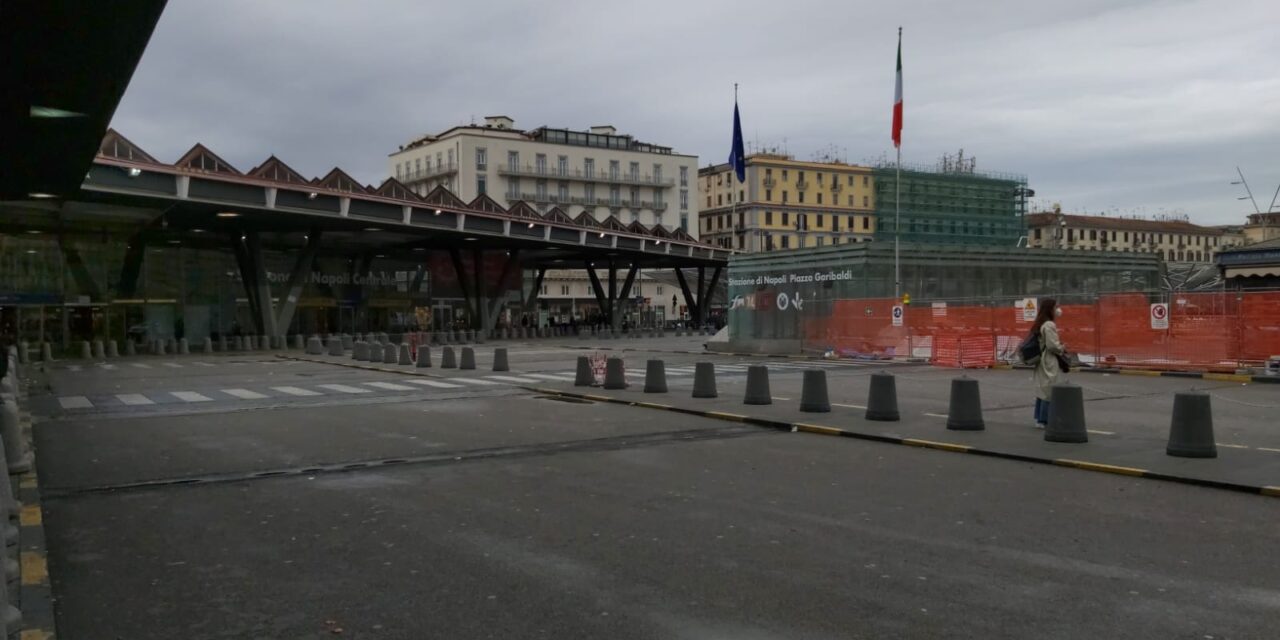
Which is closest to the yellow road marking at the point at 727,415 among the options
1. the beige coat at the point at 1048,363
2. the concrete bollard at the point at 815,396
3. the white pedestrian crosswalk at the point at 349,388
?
the concrete bollard at the point at 815,396

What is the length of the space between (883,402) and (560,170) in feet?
330

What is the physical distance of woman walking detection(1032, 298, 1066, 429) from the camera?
42.2 ft

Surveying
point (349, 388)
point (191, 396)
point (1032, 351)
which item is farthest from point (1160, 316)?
point (191, 396)

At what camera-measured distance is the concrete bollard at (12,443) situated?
10.5 m

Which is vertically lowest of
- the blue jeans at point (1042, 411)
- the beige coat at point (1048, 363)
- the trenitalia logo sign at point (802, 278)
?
the blue jeans at point (1042, 411)

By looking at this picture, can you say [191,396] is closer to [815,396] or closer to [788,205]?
[815,396]

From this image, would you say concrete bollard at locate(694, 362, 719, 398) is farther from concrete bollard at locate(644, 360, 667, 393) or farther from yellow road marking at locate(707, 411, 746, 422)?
yellow road marking at locate(707, 411, 746, 422)

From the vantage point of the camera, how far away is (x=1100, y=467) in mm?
10398

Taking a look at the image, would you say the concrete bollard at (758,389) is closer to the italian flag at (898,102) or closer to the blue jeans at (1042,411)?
the blue jeans at (1042,411)

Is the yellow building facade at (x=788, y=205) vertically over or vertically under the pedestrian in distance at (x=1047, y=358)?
over

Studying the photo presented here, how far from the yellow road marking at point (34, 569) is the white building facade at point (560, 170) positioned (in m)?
96.7

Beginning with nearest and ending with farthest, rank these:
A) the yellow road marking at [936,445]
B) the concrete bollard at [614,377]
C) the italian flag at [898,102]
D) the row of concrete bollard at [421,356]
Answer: the yellow road marking at [936,445], the concrete bollard at [614,377], the row of concrete bollard at [421,356], the italian flag at [898,102]

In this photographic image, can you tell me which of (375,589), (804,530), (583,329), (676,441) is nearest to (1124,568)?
(804,530)

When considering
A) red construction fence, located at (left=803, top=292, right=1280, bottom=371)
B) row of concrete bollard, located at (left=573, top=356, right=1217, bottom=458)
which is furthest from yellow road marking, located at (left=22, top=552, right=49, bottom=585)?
red construction fence, located at (left=803, top=292, right=1280, bottom=371)
